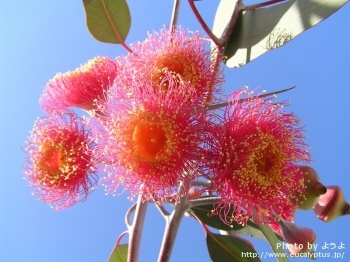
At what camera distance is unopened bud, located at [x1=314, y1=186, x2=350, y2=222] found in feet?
3.55

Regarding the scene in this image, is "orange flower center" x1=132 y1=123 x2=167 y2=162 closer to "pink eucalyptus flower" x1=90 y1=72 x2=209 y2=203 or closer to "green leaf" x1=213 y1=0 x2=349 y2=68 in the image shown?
"pink eucalyptus flower" x1=90 y1=72 x2=209 y2=203

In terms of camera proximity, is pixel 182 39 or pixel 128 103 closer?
pixel 128 103

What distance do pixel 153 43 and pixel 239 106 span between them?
0.27 meters

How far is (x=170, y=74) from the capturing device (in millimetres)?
886

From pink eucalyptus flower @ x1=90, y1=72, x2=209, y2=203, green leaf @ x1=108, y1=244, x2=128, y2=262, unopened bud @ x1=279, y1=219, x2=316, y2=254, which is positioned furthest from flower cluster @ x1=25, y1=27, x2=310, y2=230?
green leaf @ x1=108, y1=244, x2=128, y2=262

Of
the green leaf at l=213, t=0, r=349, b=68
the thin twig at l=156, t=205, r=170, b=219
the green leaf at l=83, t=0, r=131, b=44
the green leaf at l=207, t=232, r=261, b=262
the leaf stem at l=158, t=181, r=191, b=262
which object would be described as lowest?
the green leaf at l=207, t=232, r=261, b=262

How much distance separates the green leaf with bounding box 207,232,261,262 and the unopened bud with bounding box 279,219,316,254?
0.38ft

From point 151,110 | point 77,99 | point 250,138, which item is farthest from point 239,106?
point 77,99

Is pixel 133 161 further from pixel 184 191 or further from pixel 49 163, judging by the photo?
pixel 49 163

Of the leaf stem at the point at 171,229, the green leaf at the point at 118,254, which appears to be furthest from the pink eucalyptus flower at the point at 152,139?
the green leaf at the point at 118,254

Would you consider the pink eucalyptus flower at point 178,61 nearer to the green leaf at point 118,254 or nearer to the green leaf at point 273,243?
the green leaf at point 273,243

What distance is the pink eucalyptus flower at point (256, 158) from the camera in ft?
2.77

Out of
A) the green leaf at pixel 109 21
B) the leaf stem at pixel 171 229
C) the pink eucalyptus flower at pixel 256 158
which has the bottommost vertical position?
the leaf stem at pixel 171 229

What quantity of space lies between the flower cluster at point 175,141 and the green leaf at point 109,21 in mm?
136
